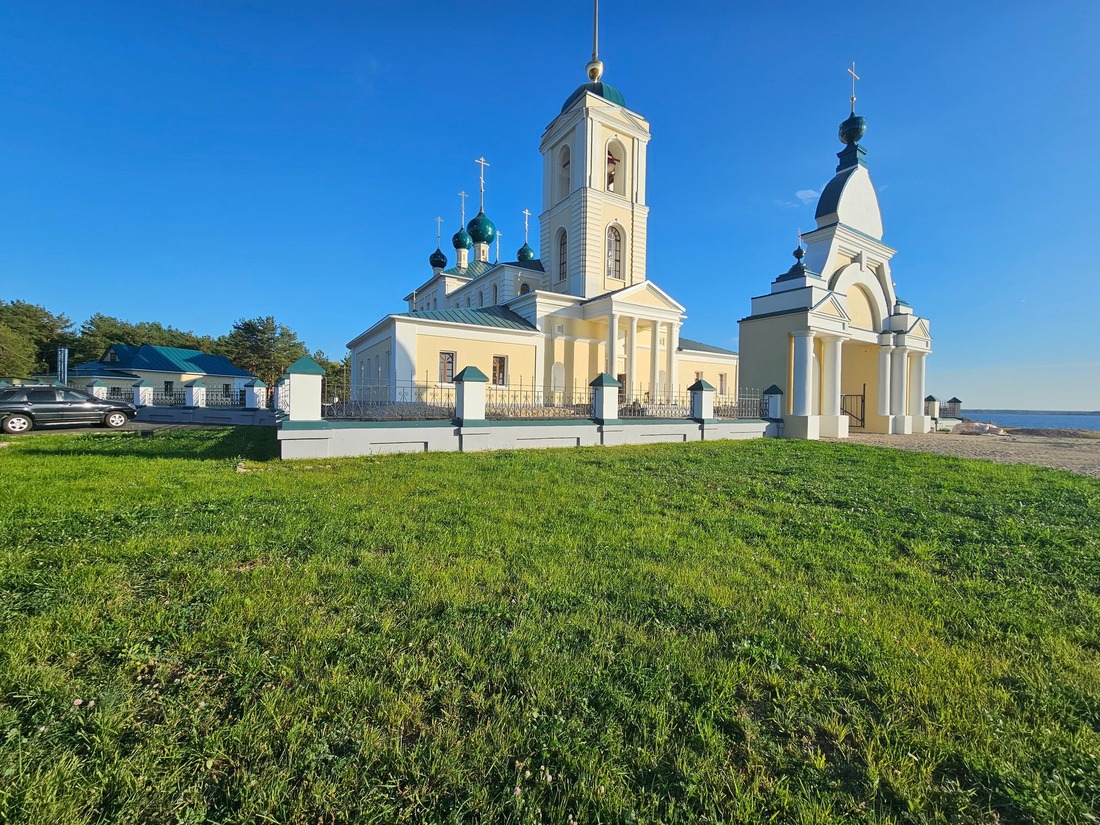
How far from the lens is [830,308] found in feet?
50.2

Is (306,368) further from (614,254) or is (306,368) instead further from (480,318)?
(614,254)

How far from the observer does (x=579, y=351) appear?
782 inches

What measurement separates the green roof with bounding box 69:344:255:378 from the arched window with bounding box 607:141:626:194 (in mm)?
30447

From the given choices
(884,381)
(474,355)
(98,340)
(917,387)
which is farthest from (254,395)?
(98,340)

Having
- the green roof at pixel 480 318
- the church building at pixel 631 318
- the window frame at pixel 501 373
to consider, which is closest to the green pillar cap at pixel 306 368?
the church building at pixel 631 318

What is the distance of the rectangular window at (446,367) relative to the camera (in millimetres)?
16953

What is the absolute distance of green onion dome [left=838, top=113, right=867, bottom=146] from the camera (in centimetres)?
1716

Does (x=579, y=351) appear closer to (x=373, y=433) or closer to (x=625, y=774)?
(x=373, y=433)

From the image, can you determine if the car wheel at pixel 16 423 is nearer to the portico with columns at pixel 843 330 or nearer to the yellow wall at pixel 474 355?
the yellow wall at pixel 474 355

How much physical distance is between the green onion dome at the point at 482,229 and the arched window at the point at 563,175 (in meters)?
10.7

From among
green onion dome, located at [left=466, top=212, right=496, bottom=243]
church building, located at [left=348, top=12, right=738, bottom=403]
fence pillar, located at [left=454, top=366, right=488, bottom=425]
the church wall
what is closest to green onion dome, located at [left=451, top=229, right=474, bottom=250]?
green onion dome, located at [left=466, top=212, right=496, bottom=243]

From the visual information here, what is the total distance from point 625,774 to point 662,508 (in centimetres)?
362

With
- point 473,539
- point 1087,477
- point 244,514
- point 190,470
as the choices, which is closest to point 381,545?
point 473,539

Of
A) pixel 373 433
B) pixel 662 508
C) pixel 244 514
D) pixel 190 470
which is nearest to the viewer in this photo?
pixel 244 514
